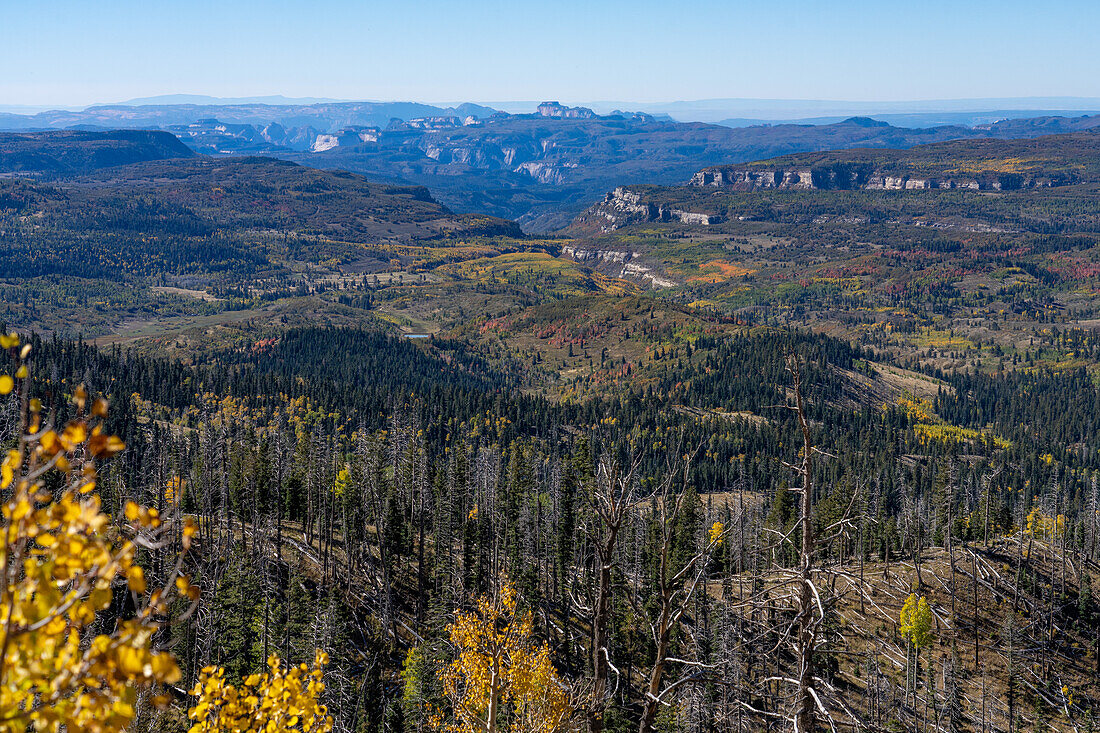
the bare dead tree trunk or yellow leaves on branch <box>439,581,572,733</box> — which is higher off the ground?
the bare dead tree trunk

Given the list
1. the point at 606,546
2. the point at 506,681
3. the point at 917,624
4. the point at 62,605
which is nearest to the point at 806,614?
the point at 606,546

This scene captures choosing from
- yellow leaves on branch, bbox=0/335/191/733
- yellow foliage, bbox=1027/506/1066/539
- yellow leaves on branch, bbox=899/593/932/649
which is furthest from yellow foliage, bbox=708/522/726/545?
yellow foliage, bbox=1027/506/1066/539

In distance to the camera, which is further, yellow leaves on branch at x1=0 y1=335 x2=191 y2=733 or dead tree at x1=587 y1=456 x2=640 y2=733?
dead tree at x1=587 y1=456 x2=640 y2=733

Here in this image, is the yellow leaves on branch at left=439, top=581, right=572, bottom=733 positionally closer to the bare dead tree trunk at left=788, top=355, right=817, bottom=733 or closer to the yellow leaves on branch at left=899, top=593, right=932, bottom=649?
the bare dead tree trunk at left=788, top=355, right=817, bottom=733

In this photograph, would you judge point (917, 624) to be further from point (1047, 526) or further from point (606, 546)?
point (606, 546)

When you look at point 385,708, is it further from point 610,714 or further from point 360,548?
point 360,548

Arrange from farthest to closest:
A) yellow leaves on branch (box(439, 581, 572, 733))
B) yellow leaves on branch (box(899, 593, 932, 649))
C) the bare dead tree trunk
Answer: yellow leaves on branch (box(899, 593, 932, 649)), yellow leaves on branch (box(439, 581, 572, 733)), the bare dead tree trunk

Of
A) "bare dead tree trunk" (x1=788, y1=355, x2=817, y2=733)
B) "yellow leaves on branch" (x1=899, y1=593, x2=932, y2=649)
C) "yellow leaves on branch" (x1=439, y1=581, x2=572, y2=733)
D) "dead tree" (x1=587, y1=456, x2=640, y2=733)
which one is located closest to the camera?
"bare dead tree trunk" (x1=788, y1=355, x2=817, y2=733)

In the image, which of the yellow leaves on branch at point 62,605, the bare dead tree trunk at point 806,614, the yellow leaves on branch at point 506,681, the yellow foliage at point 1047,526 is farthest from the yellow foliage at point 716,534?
the yellow foliage at point 1047,526

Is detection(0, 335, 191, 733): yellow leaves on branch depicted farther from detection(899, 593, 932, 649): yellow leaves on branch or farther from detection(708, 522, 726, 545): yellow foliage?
detection(899, 593, 932, 649): yellow leaves on branch

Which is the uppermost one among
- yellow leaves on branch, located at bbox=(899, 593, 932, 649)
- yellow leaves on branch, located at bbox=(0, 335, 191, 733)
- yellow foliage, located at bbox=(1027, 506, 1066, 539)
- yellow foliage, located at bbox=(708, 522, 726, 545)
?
yellow leaves on branch, located at bbox=(0, 335, 191, 733)

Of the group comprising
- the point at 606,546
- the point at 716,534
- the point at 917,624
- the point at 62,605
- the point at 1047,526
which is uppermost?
the point at 62,605

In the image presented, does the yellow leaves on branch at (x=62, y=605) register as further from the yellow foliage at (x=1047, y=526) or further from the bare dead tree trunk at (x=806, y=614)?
the yellow foliage at (x=1047, y=526)

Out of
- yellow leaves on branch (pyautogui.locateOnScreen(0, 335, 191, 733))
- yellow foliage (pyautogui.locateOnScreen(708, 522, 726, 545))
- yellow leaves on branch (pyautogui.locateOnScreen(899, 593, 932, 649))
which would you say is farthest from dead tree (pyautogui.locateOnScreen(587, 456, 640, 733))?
yellow leaves on branch (pyautogui.locateOnScreen(899, 593, 932, 649))
